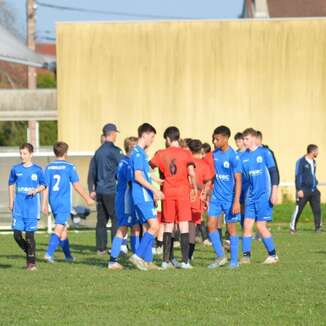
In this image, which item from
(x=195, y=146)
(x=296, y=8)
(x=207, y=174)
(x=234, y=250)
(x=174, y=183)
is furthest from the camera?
(x=296, y=8)

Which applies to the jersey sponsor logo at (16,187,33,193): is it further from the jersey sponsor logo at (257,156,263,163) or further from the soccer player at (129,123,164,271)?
the jersey sponsor logo at (257,156,263,163)

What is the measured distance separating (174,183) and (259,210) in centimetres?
152

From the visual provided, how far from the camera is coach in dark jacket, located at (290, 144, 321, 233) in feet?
82.8

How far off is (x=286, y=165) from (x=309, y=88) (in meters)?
2.41

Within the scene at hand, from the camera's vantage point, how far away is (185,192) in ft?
49.1

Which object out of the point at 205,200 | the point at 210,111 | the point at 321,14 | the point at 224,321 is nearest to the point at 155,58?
the point at 210,111

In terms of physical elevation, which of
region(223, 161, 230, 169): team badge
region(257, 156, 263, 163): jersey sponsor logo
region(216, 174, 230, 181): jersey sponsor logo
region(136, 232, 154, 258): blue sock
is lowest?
region(136, 232, 154, 258): blue sock

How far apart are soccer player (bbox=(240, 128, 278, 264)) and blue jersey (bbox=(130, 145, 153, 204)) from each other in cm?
171

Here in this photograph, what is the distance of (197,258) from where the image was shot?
695 inches

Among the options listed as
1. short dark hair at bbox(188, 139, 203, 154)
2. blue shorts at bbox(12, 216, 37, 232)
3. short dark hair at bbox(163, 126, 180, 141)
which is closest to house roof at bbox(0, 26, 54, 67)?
short dark hair at bbox(188, 139, 203, 154)

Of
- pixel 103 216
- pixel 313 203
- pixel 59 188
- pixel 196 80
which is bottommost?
pixel 313 203

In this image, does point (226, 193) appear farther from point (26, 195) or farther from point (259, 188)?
point (26, 195)

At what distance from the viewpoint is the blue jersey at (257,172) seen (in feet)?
51.5

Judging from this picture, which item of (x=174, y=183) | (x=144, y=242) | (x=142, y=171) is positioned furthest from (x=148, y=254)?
(x=142, y=171)
